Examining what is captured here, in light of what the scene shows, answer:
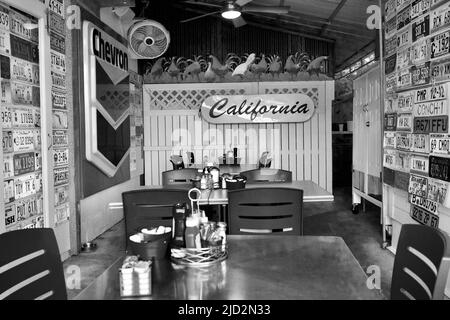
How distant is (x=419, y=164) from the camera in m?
3.13

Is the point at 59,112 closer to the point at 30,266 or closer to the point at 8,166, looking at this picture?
the point at 8,166

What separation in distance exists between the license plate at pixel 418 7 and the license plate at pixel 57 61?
108 inches

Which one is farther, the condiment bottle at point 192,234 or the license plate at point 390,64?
the license plate at point 390,64

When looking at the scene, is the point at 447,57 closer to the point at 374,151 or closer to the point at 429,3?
the point at 429,3

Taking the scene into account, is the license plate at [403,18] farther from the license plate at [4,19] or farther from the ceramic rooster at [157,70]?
the ceramic rooster at [157,70]

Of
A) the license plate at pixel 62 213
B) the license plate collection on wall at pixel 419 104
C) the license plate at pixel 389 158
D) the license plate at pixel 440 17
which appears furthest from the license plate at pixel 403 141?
the license plate at pixel 62 213

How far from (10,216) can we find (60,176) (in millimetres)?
765

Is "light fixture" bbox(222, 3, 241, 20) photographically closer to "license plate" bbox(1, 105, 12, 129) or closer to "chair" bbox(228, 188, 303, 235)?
"license plate" bbox(1, 105, 12, 129)

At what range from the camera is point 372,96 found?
475 cm

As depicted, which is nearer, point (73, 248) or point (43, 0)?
point (43, 0)

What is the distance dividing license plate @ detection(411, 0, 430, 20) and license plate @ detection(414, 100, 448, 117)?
646 mm

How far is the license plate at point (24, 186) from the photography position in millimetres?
2865
